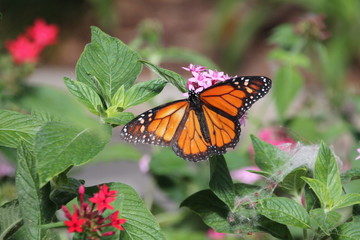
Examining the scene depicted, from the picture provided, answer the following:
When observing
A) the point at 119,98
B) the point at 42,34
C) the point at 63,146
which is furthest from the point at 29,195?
the point at 42,34

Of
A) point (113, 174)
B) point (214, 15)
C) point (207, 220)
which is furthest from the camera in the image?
point (214, 15)

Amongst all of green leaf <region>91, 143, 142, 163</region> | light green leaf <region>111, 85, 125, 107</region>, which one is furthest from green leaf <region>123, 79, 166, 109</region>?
green leaf <region>91, 143, 142, 163</region>

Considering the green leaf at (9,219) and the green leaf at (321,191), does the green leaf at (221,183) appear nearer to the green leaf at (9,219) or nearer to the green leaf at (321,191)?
the green leaf at (321,191)

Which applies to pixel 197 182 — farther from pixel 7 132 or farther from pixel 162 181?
pixel 7 132

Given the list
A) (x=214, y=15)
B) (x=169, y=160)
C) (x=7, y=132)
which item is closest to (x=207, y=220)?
(x=7, y=132)

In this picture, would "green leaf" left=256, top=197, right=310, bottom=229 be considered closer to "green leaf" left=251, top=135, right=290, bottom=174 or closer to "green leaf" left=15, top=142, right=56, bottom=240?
"green leaf" left=251, top=135, right=290, bottom=174

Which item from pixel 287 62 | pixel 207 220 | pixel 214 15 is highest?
pixel 214 15

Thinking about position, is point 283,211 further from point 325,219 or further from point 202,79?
point 202,79
